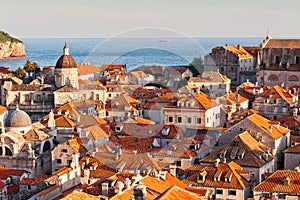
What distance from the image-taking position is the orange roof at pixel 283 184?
17531 mm

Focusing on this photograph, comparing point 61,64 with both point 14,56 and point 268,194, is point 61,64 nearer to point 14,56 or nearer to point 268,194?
point 268,194

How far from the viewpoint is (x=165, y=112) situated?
88.0 ft

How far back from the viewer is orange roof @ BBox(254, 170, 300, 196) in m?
17.5

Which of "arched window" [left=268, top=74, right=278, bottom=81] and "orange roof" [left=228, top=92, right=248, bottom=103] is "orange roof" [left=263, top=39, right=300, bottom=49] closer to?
"arched window" [left=268, top=74, right=278, bottom=81]

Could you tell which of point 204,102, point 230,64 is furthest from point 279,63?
→ point 204,102

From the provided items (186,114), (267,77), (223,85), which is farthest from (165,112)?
(267,77)

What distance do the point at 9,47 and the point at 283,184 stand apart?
117m

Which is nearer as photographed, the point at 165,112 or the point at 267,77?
the point at 165,112

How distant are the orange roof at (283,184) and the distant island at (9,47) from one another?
11092 centimetres

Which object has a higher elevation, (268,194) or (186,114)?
(186,114)

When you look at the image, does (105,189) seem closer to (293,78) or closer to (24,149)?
(24,149)

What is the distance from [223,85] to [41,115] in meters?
13.6

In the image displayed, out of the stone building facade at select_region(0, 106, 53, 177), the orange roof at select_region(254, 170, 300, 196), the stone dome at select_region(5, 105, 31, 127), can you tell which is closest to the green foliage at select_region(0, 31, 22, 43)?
the stone dome at select_region(5, 105, 31, 127)

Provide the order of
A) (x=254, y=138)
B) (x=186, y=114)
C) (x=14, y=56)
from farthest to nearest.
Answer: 1. (x=14, y=56)
2. (x=186, y=114)
3. (x=254, y=138)
